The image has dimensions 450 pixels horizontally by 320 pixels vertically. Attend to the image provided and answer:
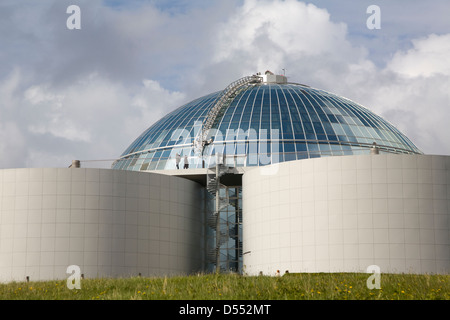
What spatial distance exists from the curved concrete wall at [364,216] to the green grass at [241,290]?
1347 centimetres

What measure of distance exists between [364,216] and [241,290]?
21491mm

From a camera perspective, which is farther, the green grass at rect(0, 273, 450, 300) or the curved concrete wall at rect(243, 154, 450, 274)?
the curved concrete wall at rect(243, 154, 450, 274)

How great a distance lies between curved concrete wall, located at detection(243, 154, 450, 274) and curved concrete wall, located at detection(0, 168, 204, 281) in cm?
845

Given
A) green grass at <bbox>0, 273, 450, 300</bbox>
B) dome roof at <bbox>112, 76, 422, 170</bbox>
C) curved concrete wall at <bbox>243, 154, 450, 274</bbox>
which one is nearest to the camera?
green grass at <bbox>0, 273, 450, 300</bbox>

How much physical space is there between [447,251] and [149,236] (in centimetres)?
1943

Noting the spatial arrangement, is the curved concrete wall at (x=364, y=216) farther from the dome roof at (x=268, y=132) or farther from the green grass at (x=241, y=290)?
the green grass at (x=241, y=290)

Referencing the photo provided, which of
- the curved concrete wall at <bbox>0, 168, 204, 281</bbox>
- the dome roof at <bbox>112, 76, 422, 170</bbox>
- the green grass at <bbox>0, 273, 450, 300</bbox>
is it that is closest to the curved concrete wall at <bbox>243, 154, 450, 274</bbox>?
the curved concrete wall at <bbox>0, 168, 204, 281</bbox>

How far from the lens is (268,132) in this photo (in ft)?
203

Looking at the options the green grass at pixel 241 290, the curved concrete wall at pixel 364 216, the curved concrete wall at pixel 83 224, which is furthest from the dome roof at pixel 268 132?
the green grass at pixel 241 290

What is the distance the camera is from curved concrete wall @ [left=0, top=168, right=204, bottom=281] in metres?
51.7

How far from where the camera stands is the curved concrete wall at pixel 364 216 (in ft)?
160

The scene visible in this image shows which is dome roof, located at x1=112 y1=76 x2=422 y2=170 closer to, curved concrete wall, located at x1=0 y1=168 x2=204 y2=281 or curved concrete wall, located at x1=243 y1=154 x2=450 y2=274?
curved concrete wall, located at x1=0 y1=168 x2=204 y2=281

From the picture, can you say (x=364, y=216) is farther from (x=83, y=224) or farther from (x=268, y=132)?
(x=83, y=224)
